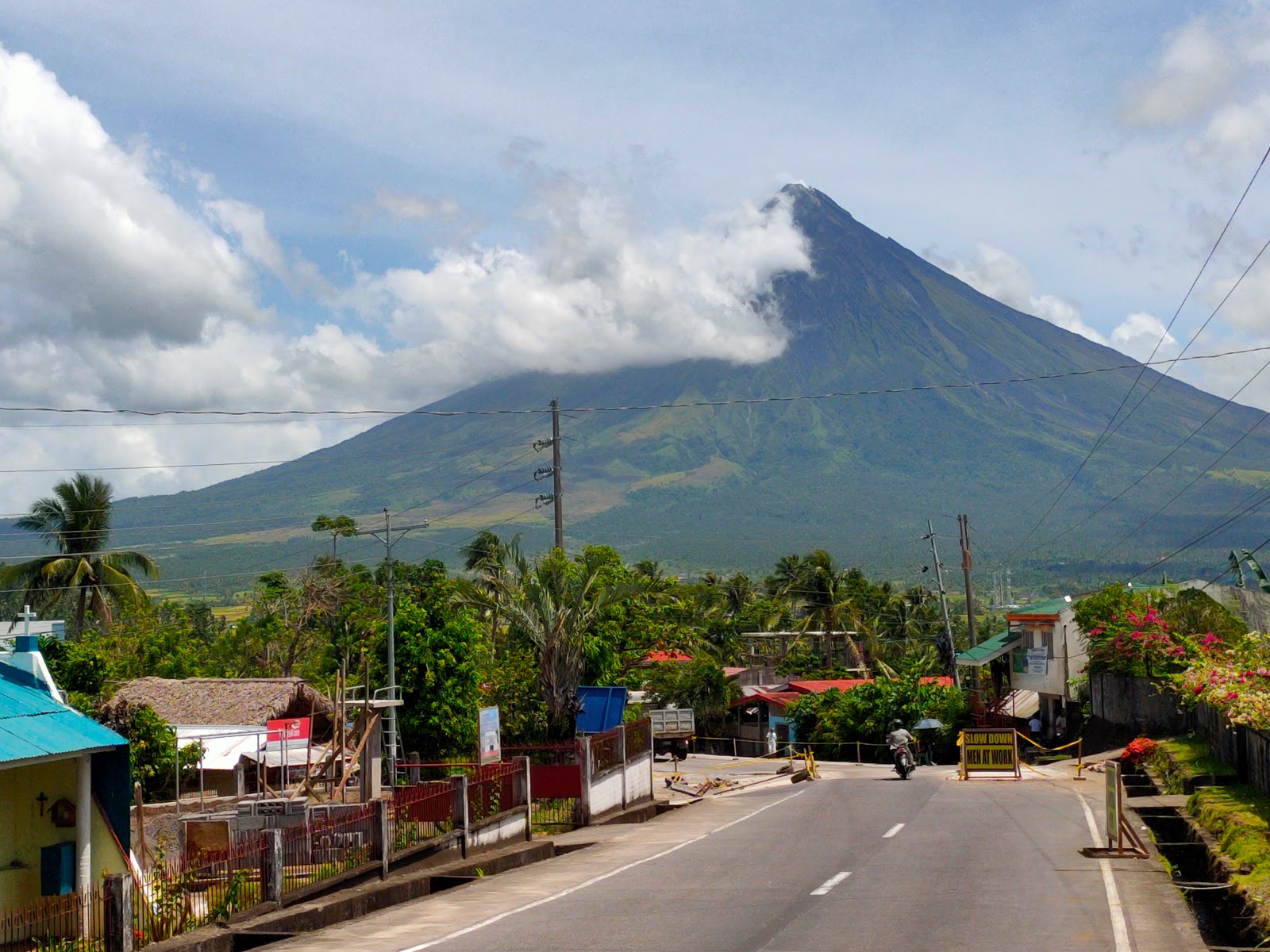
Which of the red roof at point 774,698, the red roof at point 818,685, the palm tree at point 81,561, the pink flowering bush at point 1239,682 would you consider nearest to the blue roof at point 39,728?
the pink flowering bush at point 1239,682

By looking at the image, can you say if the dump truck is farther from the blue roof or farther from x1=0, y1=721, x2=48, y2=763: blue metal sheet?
x1=0, y1=721, x2=48, y2=763: blue metal sheet

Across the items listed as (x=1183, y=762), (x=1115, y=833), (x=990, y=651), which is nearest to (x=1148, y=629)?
(x=1183, y=762)

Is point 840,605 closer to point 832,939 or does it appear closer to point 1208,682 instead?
point 1208,682

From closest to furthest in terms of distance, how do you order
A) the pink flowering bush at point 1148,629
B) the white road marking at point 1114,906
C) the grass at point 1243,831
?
the white road marking at point 1114,906, the grass at point 1243,831, the pink flowering bush at point 1148,629

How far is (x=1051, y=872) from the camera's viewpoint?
1548cm

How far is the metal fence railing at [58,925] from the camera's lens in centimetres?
1132

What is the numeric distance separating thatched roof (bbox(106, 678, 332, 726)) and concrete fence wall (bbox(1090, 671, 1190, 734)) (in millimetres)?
20023

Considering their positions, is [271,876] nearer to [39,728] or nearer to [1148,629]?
[39,728]

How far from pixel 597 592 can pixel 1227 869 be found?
808 inches

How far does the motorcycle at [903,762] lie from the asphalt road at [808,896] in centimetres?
1140

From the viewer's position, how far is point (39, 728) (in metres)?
12.2

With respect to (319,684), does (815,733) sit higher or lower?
lower

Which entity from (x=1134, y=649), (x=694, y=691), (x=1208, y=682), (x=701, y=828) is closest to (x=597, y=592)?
(x=701, y=828)

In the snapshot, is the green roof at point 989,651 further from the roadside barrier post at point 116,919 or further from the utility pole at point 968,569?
the roadside barrier post at point 116,919
